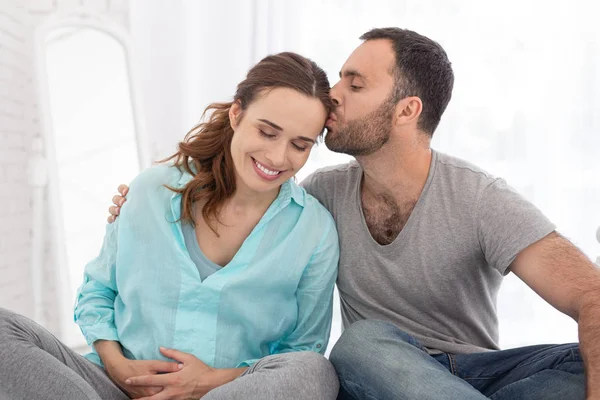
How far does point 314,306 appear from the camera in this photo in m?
1.76

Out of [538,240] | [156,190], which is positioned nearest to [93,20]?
[156,190]

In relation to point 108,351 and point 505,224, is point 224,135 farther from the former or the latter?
point 505,224

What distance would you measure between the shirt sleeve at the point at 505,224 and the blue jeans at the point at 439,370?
23cm

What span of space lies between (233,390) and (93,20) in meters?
2.11

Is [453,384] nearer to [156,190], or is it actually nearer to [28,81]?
[156,190]

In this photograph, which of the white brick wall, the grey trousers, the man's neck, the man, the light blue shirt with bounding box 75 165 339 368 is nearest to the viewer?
the grey trousers

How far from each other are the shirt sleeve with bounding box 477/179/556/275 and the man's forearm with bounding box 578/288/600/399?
20 centimetres

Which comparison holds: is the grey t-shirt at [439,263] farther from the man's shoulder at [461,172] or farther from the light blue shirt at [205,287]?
the light blue shirt at [205,287]

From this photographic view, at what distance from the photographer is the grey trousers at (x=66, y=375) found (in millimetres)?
1376

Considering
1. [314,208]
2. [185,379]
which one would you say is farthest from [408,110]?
[185,379]

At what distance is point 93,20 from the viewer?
2971 millimetres

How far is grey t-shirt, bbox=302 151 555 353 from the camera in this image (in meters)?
1.77

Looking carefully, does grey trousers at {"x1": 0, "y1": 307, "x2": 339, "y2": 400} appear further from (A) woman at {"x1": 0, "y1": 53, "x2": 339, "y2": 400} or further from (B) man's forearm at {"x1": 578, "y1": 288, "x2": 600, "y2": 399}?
(B) man's forearm at {"x1": 578, "y1": 288, "x2": 600, "y2": 399}

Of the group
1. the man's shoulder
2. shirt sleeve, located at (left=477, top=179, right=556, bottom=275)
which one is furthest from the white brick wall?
shirt sleeve, located at (left=477, top=179, right=556, bottom=275)
